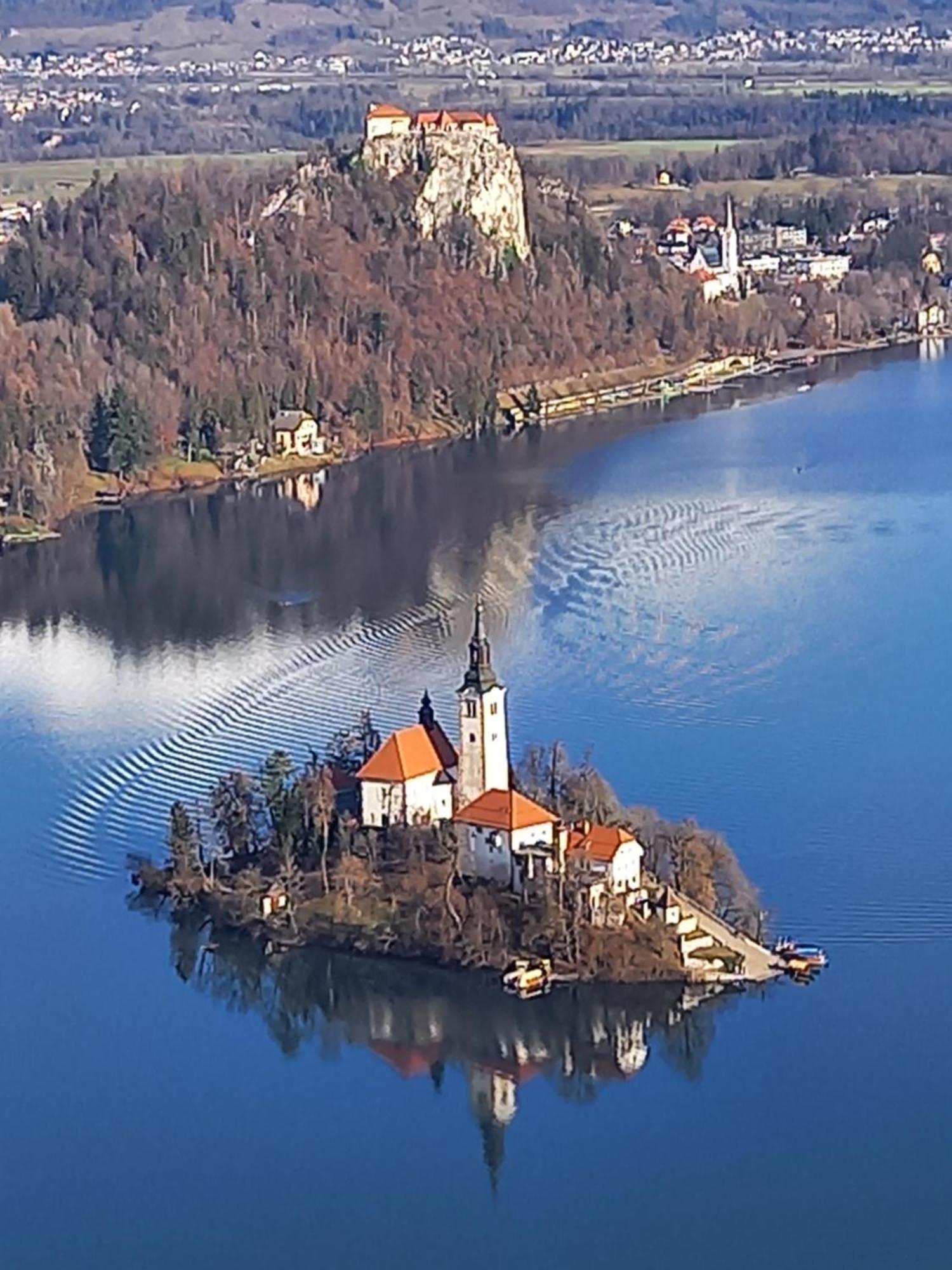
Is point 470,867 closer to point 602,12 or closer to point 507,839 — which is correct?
point 507,839

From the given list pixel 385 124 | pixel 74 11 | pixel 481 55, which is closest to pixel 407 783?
pixel 385 124

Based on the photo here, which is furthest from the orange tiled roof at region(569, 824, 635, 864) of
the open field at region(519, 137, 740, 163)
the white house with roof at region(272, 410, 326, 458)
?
the open field at region(519, 137, 740, 163)

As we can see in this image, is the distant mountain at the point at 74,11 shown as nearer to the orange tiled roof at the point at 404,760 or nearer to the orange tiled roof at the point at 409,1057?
the orange tiled roof at the point at 404,760

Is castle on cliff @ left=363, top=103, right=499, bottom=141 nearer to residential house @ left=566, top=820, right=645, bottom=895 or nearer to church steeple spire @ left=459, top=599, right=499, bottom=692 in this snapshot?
church steeple spire @ left=459, top=599, right=499, bottom=692

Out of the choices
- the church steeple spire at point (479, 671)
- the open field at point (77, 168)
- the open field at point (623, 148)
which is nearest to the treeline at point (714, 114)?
the open field at point (623, 148)

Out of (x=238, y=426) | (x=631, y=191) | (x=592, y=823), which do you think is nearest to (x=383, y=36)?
(x=631, y=191)

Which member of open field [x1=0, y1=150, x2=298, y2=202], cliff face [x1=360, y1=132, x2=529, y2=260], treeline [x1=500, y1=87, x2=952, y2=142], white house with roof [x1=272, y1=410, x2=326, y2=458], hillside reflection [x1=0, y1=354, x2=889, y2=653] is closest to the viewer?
hillside reflection [x1=0, y1=354, x2=889, y2=653]

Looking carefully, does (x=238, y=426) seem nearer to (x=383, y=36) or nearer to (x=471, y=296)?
(x=471, y=296)
